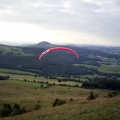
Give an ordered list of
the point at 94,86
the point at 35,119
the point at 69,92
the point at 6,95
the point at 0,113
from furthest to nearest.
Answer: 1. the point at 94,86
2. the point at 69,92
3. the point at 6,95
4. the point at 0,113
5. the point at 35,119

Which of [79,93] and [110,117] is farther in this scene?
[79,93]

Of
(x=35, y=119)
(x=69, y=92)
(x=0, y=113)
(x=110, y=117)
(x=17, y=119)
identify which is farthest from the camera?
(x=69, y=92)

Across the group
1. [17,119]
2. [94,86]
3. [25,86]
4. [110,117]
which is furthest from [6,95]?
[110,117]

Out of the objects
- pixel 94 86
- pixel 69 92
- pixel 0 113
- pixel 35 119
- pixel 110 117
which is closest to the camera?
pixel 110 117

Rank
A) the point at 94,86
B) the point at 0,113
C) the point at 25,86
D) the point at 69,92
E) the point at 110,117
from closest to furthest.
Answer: the point at 110,117 < the point at 0,113 < the point at 69,92 < the point at 25,86 < the point at 94,86

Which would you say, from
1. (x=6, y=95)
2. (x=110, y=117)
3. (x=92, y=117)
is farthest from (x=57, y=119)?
(x=6, y=95)

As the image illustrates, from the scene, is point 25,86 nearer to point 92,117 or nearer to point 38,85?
point 38,85

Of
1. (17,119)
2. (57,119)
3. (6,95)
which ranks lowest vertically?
(6,95)

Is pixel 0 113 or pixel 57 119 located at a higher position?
pixel 57 119

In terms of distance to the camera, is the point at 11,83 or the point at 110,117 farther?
the point at 11,83

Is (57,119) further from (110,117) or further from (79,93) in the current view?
(79,93)
